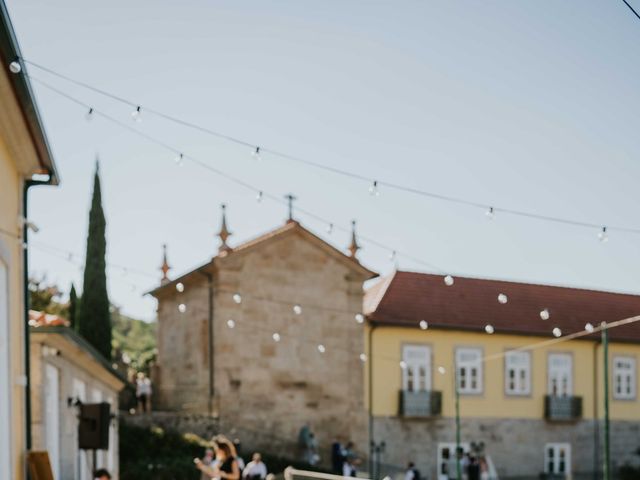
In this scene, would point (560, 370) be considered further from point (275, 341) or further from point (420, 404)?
point (275, 341)

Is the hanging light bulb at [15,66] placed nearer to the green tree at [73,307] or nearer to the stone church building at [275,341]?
the stone church building at [275,341]

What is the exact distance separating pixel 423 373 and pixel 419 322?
156 centimetres

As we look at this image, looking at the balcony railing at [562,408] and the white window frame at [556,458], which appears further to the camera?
the balcony railing at [562,408]

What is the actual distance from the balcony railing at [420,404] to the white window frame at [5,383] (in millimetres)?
21015

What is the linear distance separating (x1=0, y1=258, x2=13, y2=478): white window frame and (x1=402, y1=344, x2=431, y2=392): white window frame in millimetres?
21229

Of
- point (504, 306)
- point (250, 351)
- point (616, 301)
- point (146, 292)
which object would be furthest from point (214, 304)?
point (616, 301)

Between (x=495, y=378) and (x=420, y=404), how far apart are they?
2.95 meters

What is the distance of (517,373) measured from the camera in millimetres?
31938

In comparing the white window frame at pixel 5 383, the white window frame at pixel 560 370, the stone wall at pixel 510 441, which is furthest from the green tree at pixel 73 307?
the white window frame at pixel 5 383

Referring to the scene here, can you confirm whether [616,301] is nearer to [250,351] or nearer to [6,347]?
[250,351]

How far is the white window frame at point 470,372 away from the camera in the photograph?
101ft

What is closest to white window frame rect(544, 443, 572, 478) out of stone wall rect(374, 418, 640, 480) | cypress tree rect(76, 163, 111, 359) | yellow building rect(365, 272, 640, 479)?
yellow building rect(365, 272, 640, 479)

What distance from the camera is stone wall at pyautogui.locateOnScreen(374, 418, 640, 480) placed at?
97.0ft

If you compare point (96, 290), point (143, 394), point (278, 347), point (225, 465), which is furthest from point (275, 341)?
point (225, 465)
